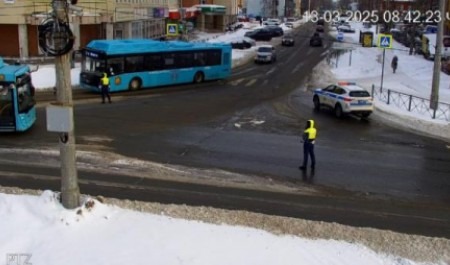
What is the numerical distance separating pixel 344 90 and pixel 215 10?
213ft

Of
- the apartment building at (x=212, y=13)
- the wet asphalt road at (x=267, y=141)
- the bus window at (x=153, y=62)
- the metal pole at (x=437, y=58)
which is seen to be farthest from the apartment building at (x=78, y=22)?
the apartment building at (x=212, y=13)

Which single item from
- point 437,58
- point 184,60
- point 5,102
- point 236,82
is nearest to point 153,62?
point 184,60

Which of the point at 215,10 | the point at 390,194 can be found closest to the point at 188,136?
the point at 390,194

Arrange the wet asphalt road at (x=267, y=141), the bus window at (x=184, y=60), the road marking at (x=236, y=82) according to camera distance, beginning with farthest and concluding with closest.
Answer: the road marking at (x=236, y=82)
the bus window at (x=184, y=60)
the wet asphalt road at (x=267, y=141)

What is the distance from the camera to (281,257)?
31.9 ft

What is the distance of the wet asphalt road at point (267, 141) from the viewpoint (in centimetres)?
1688

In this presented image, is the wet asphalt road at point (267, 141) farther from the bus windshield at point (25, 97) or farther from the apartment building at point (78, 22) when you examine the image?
the apartment building at point (78, 22)

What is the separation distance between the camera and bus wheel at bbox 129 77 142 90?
111 ft

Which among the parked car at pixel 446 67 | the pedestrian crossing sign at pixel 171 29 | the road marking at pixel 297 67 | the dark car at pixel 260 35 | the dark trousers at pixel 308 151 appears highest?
the pedestrian crossing sign at pixel 171 29

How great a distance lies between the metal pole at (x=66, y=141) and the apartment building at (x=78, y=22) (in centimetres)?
2867

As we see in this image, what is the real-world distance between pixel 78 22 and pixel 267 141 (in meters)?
27.4

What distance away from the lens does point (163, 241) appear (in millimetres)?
10062

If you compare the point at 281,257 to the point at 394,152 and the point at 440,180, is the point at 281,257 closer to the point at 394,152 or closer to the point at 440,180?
the point at 440,180

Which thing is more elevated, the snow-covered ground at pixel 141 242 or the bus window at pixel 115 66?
the bus window at pixel 115 66
